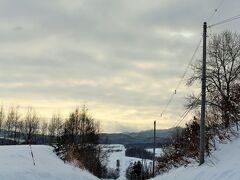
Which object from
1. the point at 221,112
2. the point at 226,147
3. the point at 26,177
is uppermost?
the point at 221,112

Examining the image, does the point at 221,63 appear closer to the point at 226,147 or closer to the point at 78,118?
the point at 226,147

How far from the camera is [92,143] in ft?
297

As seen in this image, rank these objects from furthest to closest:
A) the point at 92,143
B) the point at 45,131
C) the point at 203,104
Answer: the point at 45,131
the point at 92,143
the point at 203,104

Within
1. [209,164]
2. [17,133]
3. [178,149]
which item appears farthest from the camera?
[17,133]

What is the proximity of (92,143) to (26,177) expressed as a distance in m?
63.3

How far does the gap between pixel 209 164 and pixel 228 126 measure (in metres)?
3.93

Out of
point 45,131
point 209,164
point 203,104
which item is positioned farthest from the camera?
point 45,131

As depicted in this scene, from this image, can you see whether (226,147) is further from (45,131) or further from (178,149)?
(45,131)

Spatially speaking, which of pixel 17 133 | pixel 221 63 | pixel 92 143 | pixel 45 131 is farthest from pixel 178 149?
pixel 45 131

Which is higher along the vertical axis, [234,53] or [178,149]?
[234,53]

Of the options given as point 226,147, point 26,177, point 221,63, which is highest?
Result: point 221,63

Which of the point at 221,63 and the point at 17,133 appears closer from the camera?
the point at 221,63

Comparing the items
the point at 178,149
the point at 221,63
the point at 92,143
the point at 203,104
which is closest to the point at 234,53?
the point at 221,63

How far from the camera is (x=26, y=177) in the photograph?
27297mm
